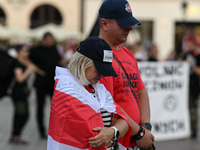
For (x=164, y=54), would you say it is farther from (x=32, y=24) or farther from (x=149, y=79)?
(x=149, y=79)

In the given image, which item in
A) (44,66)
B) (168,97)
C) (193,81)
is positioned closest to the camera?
(168,97)

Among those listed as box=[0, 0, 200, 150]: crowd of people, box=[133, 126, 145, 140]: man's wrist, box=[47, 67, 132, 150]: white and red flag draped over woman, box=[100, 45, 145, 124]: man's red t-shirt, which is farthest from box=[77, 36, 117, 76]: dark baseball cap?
box=[133, 126, 145, 140]: man's wrist

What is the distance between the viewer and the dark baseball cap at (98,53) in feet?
6.84

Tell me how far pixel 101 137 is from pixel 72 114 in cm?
21

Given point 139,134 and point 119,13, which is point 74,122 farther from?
point 119,13

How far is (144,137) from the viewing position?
8.09 feet

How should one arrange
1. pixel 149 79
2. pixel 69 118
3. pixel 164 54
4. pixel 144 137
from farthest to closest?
pixel 164 54
pixel 149 79
pixel 144 137
pixel 69 118

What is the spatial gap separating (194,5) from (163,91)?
2065 cm

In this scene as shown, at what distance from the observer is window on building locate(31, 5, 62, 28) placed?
26828mm

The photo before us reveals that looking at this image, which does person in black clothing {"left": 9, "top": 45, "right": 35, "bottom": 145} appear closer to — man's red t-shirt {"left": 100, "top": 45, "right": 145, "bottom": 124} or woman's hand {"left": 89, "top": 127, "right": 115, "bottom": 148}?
man's red t-shirt {"left": 100, "top": 45, "right": 145, "bottom": 124}

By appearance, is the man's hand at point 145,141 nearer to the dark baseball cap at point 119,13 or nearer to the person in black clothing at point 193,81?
the dark baseball cap at point 119,13

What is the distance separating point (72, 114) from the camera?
78.8 inches

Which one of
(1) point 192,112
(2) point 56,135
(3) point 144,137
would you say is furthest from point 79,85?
(1) point 192,112

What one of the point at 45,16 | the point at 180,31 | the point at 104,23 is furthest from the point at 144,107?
the point at 45,16
